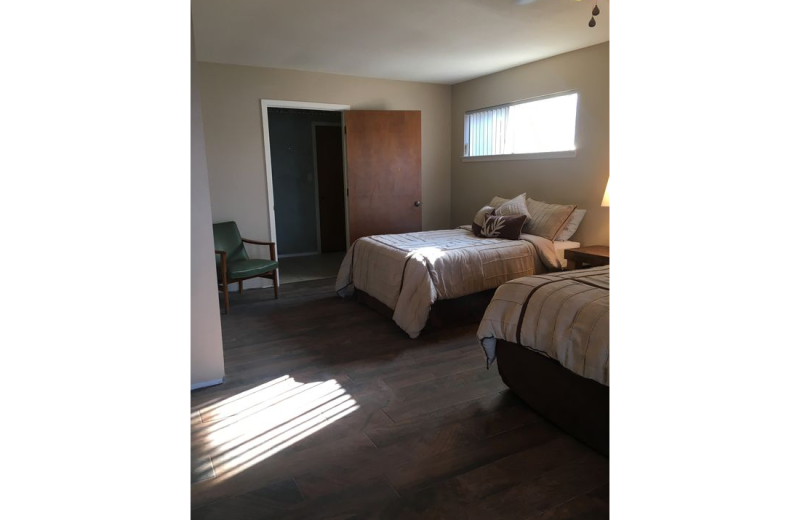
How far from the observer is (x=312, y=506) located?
5.80ft

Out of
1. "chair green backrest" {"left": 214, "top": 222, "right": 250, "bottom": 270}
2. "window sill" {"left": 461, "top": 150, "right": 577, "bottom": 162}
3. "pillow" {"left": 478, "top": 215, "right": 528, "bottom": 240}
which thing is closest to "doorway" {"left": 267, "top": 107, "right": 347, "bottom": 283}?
"chair green backrest" {"left": 214, "top": 222, "right": 250, "bottom": 270}

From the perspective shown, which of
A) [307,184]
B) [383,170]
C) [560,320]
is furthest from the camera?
[307,184]

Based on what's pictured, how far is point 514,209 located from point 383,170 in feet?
5.89

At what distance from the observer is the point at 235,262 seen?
463 cm

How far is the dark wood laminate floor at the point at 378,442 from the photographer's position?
1.77 metres

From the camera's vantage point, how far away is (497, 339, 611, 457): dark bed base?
2016 millimetres

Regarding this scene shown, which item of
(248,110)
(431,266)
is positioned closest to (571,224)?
(431,266)

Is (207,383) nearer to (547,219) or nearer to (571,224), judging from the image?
(547,219)

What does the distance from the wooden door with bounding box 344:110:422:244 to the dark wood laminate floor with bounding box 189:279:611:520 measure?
248 centimetres

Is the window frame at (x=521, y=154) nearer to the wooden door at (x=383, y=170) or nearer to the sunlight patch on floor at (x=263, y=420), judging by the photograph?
the wooden door at (x=383, y=170)
